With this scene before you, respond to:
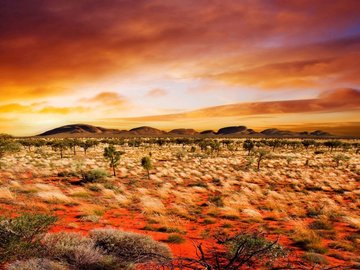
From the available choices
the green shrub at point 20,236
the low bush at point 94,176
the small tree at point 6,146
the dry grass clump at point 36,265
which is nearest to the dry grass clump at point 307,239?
the dry grass clump at point 36,265

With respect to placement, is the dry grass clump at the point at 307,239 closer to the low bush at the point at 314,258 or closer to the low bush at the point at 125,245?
the low bush at the point at 314,258

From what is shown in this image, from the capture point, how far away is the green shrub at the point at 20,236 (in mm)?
8672

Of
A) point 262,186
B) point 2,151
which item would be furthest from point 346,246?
point 2,151

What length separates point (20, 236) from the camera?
9.11 m

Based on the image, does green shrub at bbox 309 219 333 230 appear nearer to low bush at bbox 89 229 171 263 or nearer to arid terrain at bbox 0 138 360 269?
arid terrain at bbox 0 138 360 269

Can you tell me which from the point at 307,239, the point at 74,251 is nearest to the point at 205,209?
the point at 307,239

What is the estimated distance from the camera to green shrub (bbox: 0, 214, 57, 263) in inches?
341

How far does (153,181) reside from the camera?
2975 centimetres

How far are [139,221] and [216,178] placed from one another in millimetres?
17342

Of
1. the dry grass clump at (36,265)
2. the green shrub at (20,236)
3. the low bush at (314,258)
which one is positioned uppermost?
the green shrub at (20,236)

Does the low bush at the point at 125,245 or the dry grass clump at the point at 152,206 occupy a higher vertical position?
the low bush at the point at 125,245

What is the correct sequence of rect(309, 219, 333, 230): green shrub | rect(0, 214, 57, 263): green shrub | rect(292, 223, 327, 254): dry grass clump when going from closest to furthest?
rect(0, 214, 57, 263): green shrub → rect(292, 223, 327, 254): dry grass clump → rect(309, 219, 333, 230): green shrub

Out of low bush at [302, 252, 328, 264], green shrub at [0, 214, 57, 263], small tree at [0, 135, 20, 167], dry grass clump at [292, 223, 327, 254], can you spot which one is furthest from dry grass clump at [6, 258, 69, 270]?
small tree at [0, 135, 20, 167]

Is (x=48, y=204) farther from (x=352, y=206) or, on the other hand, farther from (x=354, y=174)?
(x=354, y=174)
